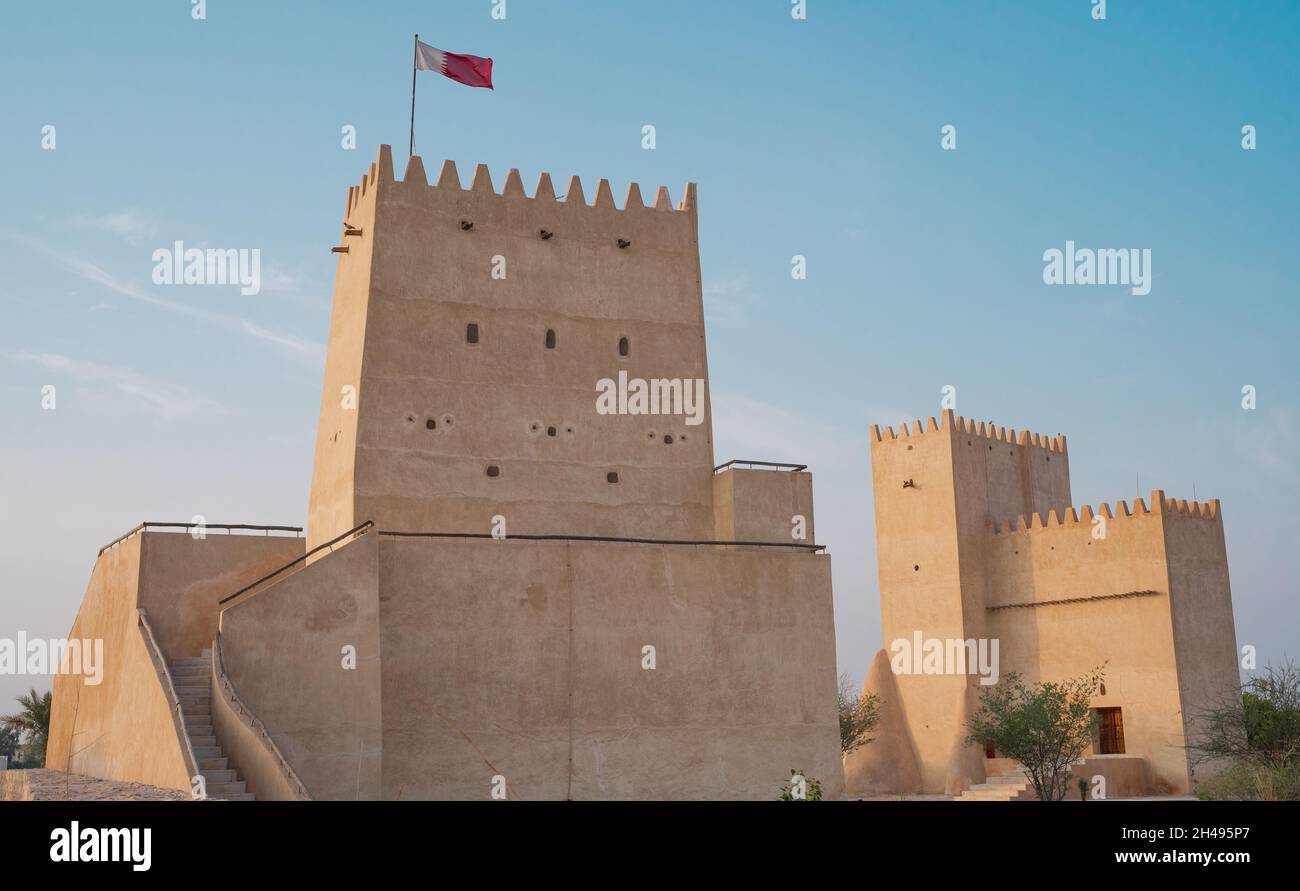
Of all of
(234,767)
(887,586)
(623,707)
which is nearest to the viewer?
(234,767)

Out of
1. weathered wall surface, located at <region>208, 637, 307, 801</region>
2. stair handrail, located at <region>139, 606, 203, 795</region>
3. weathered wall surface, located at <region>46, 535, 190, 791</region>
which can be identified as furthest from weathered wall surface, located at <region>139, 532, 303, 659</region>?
weathered wall surface, located at <region>208, 637, 307, 801</region>

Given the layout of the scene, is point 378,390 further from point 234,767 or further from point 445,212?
point 234,767

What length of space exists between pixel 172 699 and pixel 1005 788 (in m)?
21.1

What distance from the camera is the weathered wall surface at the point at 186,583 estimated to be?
19.4m

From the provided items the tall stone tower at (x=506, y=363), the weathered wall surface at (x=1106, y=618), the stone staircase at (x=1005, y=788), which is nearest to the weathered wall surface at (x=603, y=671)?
the tall stone tower at (x=506, y=363)

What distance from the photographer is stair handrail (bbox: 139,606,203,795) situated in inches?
588

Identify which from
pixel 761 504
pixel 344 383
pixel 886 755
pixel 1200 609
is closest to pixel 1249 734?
pixel 1200 609

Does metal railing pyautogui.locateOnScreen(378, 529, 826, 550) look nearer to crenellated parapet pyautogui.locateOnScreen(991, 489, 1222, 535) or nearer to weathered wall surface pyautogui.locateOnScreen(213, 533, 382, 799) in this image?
weathered wall surface pyautogui.locateOnScreen(213, 533, 382, 799)

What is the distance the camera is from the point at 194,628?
19.6 meters

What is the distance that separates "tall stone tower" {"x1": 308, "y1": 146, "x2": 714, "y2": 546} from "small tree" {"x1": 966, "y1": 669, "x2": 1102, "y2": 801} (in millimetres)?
12356

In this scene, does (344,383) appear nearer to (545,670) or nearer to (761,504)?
(545,670)

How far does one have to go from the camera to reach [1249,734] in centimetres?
2920
